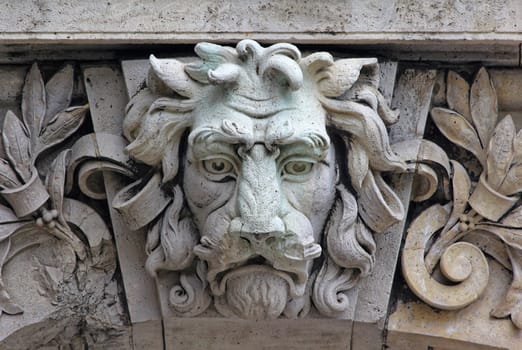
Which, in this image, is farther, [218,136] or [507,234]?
[507,234]

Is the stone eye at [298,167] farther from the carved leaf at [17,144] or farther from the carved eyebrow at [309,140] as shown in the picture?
the carved leaf at [17,144]

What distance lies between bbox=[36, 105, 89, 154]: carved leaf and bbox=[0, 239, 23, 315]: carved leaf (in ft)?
0.72

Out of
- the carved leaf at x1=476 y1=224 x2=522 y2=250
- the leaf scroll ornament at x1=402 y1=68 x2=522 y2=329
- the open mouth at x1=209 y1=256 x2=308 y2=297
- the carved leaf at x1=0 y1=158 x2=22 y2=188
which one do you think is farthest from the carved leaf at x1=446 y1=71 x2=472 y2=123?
the carved leaf at x1=0 y1=158 x2=22 y2=188

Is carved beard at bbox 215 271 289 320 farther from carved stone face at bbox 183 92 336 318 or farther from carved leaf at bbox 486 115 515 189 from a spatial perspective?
carved leaf at bbox 486 115 515 189

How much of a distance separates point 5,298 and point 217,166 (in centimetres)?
58

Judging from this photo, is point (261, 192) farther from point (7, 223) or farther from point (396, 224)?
point (7, 223)

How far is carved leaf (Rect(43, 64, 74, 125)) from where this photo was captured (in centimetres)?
316

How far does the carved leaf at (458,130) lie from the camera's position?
3.13 m

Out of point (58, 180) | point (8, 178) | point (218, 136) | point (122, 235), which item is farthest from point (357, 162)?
point (8, 178)

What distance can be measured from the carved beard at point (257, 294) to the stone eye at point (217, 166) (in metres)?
0.22

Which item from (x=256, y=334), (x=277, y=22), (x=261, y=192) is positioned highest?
(x=277, y=22)

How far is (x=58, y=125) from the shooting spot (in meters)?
3.13

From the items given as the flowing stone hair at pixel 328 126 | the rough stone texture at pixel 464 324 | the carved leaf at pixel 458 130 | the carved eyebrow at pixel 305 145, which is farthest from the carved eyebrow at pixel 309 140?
the rough stone texture at pixel 464 324

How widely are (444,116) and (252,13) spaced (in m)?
0.48
